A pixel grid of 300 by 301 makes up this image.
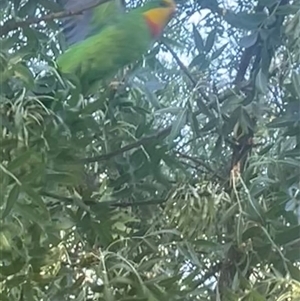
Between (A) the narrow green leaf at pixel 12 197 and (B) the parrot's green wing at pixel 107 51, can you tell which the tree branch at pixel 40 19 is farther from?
(A) the narrow green leaf at pixel 12 197

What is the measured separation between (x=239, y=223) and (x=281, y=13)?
0.21 metres

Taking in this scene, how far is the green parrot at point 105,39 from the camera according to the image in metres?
0.67

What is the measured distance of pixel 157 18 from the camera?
69 centimetres

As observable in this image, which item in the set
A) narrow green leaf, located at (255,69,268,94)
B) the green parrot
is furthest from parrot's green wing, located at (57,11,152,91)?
narrow green leaf, located at (255,69,268,94)

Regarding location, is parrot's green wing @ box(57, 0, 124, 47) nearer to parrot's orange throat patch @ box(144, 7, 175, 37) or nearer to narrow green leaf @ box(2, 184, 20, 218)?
parrot's orange throat patch @ box(144, 7, 175, 37)

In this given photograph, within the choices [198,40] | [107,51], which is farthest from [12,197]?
[198,40]

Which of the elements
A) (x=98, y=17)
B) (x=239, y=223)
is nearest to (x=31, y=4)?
(x=98, y=17)

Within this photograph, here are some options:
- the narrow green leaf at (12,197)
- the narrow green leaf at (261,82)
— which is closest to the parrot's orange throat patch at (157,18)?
the narrow green leaf at (261,82)

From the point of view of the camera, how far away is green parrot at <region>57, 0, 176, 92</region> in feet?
2.19

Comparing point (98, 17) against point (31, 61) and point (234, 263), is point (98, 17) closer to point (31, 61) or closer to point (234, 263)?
point (31, 61)

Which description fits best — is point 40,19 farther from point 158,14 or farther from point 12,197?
point 12,197

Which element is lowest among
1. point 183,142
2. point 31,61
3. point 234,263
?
point 234,263

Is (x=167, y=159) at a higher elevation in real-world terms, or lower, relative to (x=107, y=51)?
lower

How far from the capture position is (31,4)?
0.71 meters
